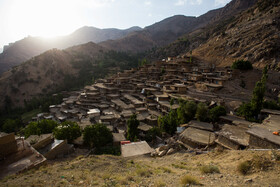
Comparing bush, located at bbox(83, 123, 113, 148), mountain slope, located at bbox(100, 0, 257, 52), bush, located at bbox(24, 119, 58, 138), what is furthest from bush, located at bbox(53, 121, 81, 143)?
mountain slope, located at bbox(100, 0, 257, 52)

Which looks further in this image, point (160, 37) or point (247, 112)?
point (160, 37)

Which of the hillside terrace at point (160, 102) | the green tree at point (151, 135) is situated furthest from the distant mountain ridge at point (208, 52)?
the green tree at point (151, 135)

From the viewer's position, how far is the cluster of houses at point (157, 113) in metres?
13.9

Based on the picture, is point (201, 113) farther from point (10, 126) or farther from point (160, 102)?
point (10, 126)

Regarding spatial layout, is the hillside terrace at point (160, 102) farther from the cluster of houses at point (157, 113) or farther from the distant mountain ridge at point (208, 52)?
the distant mountain ridge at point (208, 52)

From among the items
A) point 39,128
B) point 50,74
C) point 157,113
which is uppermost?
point 50,74

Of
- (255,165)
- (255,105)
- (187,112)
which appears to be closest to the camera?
(255,165)

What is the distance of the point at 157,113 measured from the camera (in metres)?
28.4

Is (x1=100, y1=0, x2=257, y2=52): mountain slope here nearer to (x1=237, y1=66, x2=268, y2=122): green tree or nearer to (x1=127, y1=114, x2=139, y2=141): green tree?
(x1=127, y1=114, x2=139, y2=141): green tree

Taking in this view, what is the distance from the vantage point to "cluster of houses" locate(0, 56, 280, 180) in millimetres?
13882

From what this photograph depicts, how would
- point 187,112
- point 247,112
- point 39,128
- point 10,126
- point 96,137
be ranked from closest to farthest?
1. point 96,137
2. point 39,128
3. point 247,112
4. point 187,112
5. point 10,126

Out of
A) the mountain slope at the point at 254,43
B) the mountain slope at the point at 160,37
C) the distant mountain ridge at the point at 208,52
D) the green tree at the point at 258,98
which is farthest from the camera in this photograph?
the mountain slope at the point at 160,37

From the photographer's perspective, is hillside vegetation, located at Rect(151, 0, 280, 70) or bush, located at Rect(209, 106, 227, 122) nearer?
bush, located at Rect(209, 106, 227, 122)

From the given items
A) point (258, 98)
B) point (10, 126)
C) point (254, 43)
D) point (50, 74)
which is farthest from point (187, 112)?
point (50, 74)
